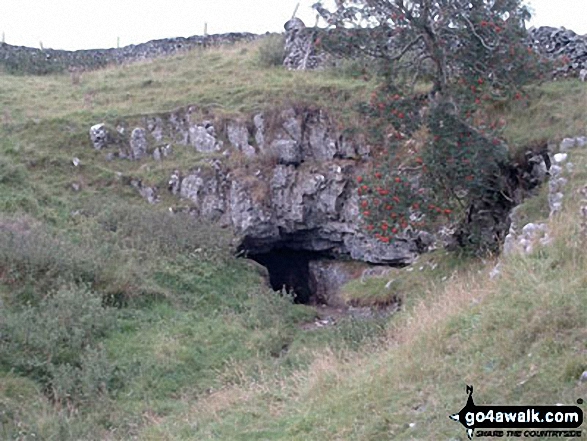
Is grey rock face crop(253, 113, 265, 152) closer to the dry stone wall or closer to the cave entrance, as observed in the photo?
the cave entrance

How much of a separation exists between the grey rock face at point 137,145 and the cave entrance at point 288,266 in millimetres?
3587

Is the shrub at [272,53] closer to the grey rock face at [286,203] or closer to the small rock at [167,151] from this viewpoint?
the small rock at [167,151]

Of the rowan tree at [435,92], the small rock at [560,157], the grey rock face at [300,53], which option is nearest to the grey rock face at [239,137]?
the grey rock face at [300,53]

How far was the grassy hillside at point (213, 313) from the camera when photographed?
544cm

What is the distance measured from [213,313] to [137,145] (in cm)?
647

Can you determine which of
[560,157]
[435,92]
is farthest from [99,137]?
[560,157]

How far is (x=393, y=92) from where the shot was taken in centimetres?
1136

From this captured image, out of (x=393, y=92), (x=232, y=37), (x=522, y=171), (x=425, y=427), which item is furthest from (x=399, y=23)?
(x=232, y=37)

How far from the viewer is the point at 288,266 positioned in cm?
1756

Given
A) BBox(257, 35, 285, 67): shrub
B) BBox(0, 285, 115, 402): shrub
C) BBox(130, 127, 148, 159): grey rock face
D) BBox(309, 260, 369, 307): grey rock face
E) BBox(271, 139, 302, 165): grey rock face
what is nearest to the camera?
BBox(0, 285, 115, 402): shrub

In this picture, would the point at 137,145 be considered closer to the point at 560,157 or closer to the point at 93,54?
the point at 93,54

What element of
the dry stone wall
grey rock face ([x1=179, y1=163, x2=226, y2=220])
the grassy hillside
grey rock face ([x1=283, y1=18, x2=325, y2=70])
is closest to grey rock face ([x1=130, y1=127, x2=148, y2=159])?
the grassy hillside

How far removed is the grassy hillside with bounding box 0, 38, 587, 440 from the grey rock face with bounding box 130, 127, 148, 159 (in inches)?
11.2

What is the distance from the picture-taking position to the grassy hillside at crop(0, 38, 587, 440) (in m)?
5.44
